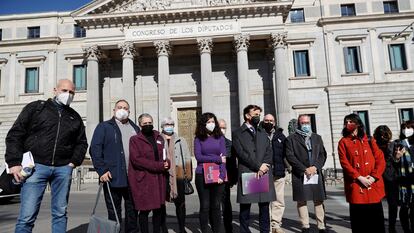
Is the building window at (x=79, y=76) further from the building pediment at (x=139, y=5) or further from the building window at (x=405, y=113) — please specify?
the building window at (x=405, y=113)

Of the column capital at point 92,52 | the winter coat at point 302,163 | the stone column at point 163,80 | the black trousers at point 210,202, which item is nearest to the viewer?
the black trousers at point 210,202

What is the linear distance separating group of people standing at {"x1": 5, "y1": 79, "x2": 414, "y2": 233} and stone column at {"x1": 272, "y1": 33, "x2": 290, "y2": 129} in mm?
16961

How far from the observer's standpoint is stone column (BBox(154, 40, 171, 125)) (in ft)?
81.5

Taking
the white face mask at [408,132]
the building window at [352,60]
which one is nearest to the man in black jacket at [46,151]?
the white face mask at [408,132]

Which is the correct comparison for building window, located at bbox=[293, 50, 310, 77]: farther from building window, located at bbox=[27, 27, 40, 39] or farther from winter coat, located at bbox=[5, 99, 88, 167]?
winter coat, located at bbox=[5, 99, 88, 167]

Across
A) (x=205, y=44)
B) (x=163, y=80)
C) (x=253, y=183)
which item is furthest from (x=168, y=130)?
(x=205, y=44)

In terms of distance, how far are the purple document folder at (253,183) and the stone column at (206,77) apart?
18.4 m

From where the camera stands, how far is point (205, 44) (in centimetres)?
2533

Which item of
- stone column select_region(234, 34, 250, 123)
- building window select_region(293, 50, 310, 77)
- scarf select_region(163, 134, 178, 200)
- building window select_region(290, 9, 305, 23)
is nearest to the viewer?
scarf select_region(163, 134, 178, 200)

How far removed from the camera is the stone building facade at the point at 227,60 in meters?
25.5

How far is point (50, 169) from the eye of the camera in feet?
16.0

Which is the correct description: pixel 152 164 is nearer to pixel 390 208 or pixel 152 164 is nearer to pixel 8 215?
pixel 390 208

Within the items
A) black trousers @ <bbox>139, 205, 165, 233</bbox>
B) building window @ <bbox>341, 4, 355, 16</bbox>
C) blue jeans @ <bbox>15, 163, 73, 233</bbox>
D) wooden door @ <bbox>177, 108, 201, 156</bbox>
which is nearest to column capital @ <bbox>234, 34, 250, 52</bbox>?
wooden door @ <bbox>177, 108, 201, 156</bbox>

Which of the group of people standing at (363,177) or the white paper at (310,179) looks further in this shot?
the white paper at (310,179)
